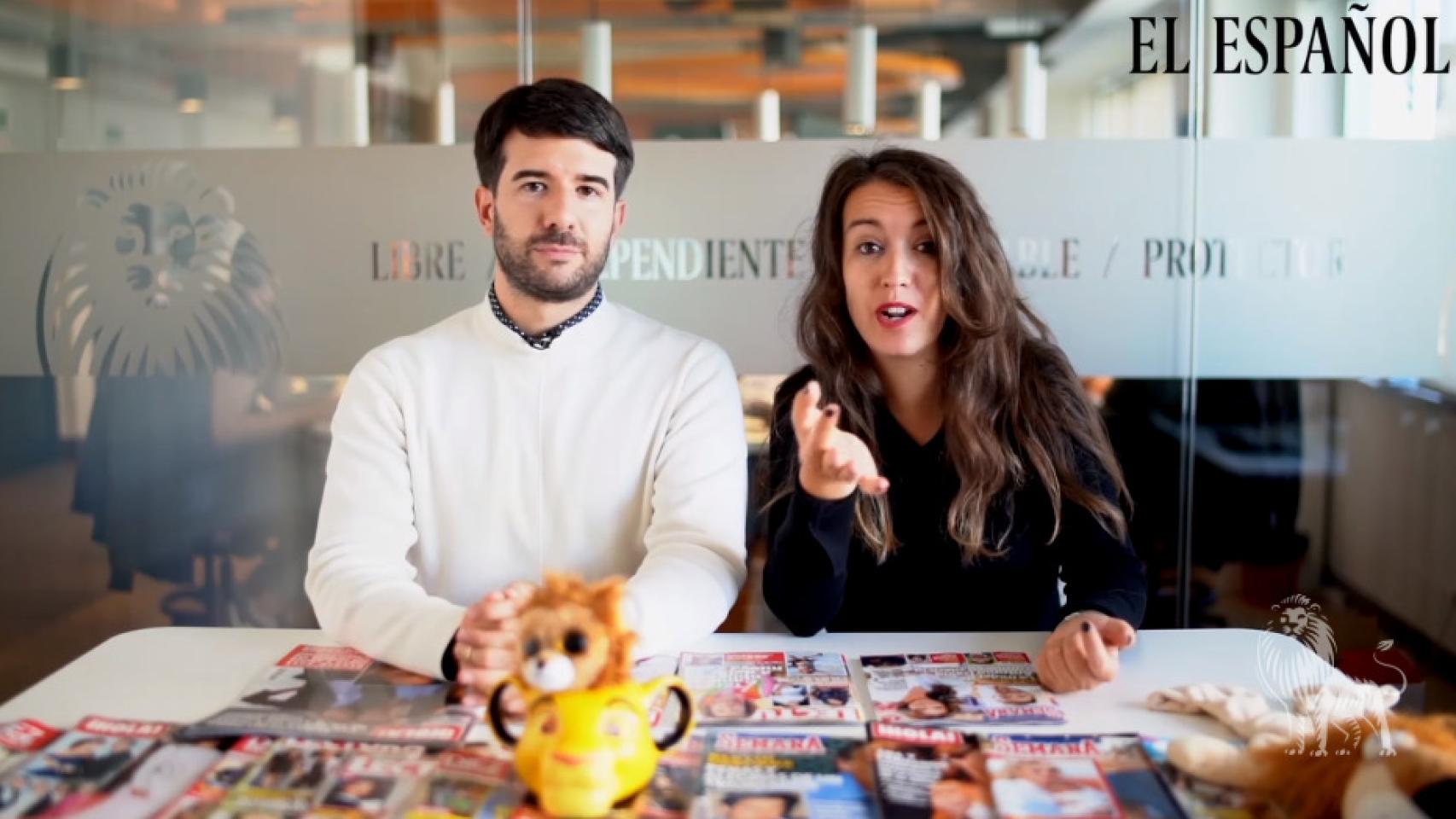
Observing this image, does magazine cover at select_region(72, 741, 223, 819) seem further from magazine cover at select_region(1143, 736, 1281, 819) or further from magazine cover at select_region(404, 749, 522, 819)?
magazine cover at select_region(1143, 736, 1281, 819)

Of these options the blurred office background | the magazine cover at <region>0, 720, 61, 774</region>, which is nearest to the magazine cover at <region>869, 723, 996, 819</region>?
the magazine cover at <region>0, 720, 61, 774</region>

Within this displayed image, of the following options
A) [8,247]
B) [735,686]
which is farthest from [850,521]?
[8,247]

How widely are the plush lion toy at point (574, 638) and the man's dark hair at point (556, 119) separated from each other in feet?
3.22

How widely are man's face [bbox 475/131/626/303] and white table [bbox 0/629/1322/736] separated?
0.64m

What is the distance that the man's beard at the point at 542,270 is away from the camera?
1.83 meters

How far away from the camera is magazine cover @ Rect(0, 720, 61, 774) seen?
1.18 m

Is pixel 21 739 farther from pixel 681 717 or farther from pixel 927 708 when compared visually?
pixel 927 708

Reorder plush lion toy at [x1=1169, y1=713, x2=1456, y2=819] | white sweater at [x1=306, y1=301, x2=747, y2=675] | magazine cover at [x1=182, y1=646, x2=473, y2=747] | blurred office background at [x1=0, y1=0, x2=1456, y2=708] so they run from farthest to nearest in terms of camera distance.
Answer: blurred office background at [x1=0, y1=0, x2=1456, y2=708] → white sweater at [x1=306, y1=301, x2=747, y2=675] → magazine cover at [x1=182, y1=646, x2=473, y2=747] → plush lion toy at [x1=1169, y1=713, x2=1456, y2=819]

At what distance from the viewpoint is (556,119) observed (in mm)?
1827

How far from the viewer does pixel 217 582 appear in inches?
113

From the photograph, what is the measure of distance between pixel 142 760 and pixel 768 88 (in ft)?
6.52

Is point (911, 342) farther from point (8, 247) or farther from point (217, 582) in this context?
point (8, 247)

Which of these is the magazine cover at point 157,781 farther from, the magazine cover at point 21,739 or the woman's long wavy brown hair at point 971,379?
the woman's long wavy brown hair at point 971,379

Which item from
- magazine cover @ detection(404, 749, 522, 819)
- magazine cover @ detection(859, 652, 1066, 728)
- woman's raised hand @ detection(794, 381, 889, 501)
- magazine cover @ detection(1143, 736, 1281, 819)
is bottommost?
magazine cover @ detection(1143, 736, 1281, 819)
